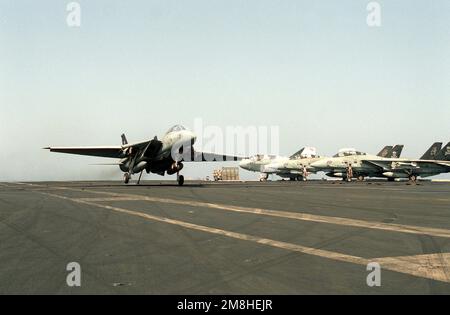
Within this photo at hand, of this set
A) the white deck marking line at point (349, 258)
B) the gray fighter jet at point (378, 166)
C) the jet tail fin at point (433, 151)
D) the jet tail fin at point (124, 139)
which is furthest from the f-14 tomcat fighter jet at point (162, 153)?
the jet tail fin at point (433, 151)

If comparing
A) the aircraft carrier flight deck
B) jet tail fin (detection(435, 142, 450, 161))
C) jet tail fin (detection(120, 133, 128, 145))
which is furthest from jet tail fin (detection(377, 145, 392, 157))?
the aircraft carrier flight deck

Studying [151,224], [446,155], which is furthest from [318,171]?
[151,224]

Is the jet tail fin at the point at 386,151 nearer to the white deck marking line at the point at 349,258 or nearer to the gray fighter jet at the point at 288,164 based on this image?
the gray fighter jet at the point at 288,164

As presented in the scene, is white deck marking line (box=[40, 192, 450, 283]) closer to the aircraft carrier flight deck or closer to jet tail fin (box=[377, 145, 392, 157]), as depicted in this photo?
the aircraft carrier flight deck

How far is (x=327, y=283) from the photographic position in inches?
213

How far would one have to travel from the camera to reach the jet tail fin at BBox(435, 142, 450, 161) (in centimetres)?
6750

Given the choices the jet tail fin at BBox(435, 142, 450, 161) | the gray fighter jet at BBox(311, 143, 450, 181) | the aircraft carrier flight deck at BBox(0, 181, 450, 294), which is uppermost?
the jet tail fin at BBox(435, 142, 450, 161)

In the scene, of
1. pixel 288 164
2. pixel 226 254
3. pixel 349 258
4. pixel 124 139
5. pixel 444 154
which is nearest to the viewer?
pixel 349 258

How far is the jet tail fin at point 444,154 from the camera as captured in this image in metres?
67.5

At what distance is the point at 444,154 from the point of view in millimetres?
67562

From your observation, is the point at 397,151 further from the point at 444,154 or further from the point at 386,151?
the point at 444,154

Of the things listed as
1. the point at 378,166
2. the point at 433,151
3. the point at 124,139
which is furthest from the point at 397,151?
the point at 124,139
